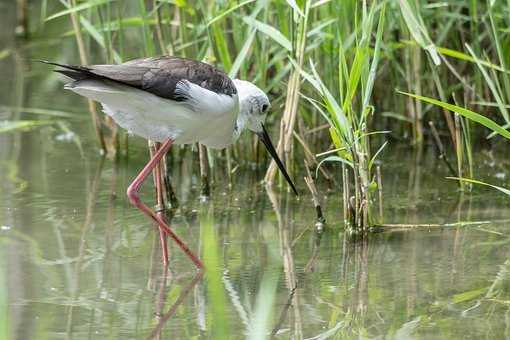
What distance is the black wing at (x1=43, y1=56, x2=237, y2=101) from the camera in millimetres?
4639

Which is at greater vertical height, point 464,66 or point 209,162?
point 464,66

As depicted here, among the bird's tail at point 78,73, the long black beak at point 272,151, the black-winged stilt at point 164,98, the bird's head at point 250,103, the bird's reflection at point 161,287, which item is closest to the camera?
the bird's reflection at point 161,287

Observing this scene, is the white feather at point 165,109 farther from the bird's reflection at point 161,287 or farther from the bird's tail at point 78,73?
the bird's reflection at point 161,287

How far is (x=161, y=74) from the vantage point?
4812 millimetres

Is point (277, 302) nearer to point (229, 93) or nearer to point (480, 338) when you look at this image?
point (480, 338)

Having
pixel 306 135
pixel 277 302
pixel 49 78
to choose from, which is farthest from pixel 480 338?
pixel 49 78

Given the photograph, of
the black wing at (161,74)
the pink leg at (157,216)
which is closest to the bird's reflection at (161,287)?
the pink leg at (157,216)

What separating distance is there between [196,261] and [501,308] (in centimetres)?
141

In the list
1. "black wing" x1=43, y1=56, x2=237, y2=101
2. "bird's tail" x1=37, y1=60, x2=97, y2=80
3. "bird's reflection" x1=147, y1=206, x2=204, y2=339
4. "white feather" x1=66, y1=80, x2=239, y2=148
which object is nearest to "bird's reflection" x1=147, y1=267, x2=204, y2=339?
"bird's reflection" x1=147, y1=206, x2=204, y2=339

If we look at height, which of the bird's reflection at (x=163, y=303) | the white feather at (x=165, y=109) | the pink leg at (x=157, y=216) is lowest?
the bird's reflection at (x=163, y=303)

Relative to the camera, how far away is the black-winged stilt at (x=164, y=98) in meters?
4.69

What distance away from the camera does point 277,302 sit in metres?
4.32

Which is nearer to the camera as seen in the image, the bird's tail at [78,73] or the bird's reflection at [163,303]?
the bird's reflection at [163,303]

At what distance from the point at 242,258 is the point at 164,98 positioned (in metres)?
0.82
